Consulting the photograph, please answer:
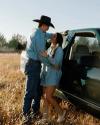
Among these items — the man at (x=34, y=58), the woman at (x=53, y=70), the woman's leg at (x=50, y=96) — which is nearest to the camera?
the man at (x=34, y=58)

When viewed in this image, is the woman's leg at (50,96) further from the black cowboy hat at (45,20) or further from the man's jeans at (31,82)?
the black cowboy hat at (45,20)

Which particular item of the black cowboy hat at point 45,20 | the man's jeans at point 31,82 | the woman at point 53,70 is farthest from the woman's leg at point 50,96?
the black cowboy hat at point 45,20

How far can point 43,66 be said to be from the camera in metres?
6.93

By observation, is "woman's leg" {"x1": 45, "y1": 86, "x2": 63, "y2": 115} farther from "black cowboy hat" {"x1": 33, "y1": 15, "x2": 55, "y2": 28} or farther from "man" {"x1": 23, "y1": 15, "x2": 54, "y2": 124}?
"black cowboy hat" {"x1": 33, "y1": 15, "x2": 55, "y2": 28}

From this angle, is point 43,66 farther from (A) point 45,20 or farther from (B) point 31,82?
(A) point 45,20

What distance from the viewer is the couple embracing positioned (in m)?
6.55

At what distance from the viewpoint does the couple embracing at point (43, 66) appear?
655 cm

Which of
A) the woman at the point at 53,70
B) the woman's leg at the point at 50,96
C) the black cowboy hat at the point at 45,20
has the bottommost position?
the woman's leg at the point at 50,96

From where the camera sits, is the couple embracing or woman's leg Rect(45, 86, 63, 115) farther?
woman's leg Rect(45, 86, 63, 115)

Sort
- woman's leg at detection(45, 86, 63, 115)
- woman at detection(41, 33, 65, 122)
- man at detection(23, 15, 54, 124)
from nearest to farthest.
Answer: man at detection(23, 15, 54, 124), woman at detection(41, 33, 65, 122), woman's leg at detection(45, 86, 63, 115)

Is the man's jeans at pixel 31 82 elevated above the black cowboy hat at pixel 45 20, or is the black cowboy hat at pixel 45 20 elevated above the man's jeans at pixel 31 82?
the black cowboy hat at pixel 45 20

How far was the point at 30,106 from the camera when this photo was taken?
679 cm

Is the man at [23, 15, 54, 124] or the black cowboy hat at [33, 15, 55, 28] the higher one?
the black cowboy hat at [33, 15, 55, 28]

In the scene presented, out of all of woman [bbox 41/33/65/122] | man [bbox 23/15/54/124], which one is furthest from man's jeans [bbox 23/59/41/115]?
woman [bbox 41/33/65/122]
